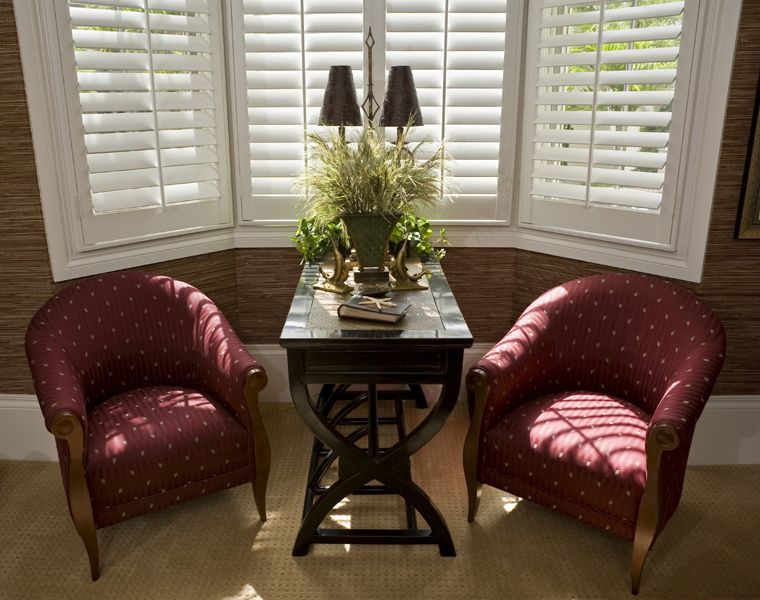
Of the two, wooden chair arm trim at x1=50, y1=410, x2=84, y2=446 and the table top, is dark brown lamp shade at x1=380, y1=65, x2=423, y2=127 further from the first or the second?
wooden chair arm trim at x1=50, y1=410, x2=84, y2=446

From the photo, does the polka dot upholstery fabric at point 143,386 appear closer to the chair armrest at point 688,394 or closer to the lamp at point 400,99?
the lamp at point 400,99

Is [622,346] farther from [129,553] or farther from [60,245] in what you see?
[60,245]

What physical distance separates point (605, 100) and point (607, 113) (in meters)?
0.05

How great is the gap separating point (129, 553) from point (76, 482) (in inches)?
15.7

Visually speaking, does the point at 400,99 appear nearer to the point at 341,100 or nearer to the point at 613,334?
the point at 341,100

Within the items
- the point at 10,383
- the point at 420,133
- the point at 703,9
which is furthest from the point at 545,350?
the point at 10,383

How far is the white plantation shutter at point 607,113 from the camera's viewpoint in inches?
99.9

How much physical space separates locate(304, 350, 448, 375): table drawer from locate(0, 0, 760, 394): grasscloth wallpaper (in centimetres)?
116

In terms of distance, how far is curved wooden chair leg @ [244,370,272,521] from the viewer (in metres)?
2.25

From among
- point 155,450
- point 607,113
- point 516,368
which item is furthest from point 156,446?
point 607,113

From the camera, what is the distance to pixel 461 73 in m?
2.91

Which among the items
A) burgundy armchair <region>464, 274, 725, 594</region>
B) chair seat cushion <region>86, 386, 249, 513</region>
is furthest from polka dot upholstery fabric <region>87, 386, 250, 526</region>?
burgundy armchair <region>464, 274, 725, 594</region>

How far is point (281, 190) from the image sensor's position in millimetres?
3062

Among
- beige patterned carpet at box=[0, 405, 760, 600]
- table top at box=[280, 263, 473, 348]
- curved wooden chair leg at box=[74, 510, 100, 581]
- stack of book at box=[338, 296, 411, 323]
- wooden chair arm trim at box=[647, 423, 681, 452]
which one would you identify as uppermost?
stack of book at box=[338, 296, 411, 323]
